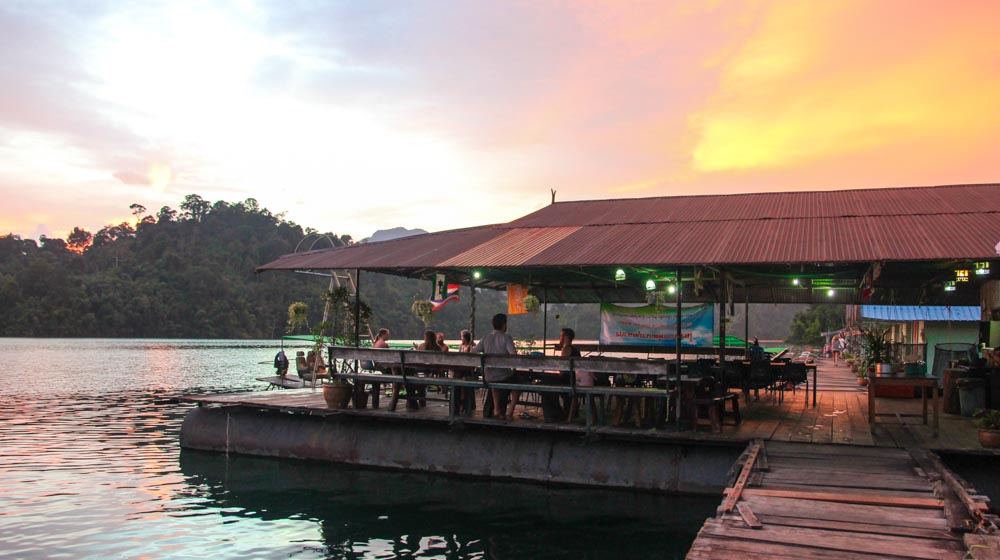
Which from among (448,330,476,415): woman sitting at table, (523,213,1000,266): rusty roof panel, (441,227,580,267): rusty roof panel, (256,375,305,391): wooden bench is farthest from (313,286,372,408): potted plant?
(256,375,305,391): wooden bench

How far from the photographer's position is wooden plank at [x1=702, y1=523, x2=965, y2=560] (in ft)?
17.6

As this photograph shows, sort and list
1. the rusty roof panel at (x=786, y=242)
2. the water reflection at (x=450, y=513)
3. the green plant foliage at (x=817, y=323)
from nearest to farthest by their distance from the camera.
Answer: the water reflection at (x=450, y=513)
the rusty roof panel at (x=786, y=242)
the green plant foliage at (x=817, y=323)

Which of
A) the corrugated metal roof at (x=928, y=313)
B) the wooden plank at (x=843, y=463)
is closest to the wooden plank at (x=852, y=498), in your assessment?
the wooden plank at (x=843, y=463)

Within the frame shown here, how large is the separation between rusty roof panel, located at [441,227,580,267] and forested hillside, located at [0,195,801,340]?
61.4 m

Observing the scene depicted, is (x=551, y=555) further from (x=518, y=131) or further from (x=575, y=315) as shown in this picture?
(x=575, y=315)

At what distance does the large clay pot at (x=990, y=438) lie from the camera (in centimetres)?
866

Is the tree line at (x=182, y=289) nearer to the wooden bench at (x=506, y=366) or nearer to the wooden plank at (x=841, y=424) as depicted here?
the wooden plank at (x=841, y=424)

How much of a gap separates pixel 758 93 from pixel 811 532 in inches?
575

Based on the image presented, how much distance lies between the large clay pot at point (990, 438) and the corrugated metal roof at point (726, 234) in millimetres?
2043

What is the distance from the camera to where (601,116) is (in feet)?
69.1

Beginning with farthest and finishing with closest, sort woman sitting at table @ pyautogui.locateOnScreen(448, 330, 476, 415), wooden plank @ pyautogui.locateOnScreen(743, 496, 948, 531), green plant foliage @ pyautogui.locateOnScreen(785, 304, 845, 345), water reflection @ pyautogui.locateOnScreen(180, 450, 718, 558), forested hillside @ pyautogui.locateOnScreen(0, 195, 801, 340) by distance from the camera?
forested hillside @ pyautogui.locateOnScreen(0, 195, 801, 340)
green plant foliage @ pyautogui.locateOnScreen(785, 304, 845, 345)
woman sitting at table @ pyautogui.locateOnScreen(448, 330, 476, 415)
water reflection @ pyautogui.locateOnScreen(180, 450, 718, 558)
wooden plank @ pyautogui.locateOnScreen(743, 496, 948, 531)

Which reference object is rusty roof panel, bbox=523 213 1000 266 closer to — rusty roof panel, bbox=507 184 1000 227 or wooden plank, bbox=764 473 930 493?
rusty roof panel, bbox=507 184 1000 227

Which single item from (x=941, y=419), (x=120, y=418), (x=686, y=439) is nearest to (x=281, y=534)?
(x=686, y=439)

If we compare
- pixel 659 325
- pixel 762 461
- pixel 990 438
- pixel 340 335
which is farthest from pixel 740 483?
pixel 340 335
